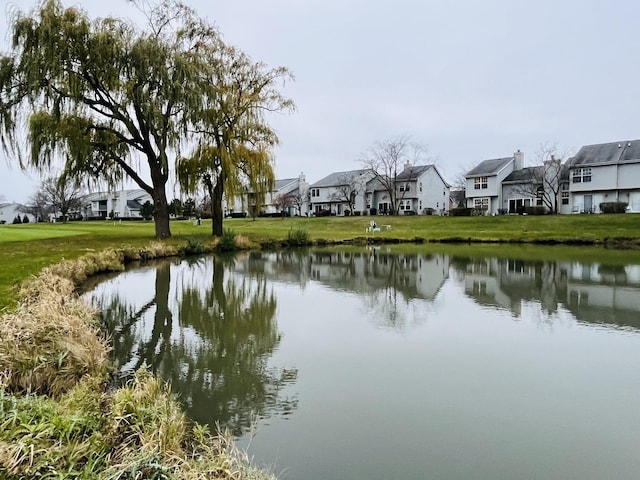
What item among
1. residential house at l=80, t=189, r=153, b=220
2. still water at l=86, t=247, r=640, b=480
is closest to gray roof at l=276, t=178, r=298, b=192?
residential house at l=80, t=189, r=153, b=220

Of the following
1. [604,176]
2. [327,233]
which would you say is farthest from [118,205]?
[604,176]

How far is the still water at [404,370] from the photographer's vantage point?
13.3 feet

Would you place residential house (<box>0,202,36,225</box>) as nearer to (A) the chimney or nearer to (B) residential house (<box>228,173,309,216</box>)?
(B) residential house (<box>228,173,309,216</box>)

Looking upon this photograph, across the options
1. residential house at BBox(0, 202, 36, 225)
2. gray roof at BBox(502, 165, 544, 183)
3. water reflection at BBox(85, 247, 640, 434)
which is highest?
gray roof at BBox(502, 165, 544, 183)

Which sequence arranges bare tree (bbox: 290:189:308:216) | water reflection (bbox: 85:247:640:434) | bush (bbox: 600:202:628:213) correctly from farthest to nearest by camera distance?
bare tree (bbox: 290:189:308:216) < bush (bbox: 600:202:628:213) < water reflection (bbox: 85:247:640:434)

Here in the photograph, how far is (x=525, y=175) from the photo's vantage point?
152ft

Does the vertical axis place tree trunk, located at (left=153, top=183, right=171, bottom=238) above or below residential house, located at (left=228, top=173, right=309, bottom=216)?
below

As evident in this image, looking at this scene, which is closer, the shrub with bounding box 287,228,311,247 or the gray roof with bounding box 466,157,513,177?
the shrub with bounding box 287,228,311,247

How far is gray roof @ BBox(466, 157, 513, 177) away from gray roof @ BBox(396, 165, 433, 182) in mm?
6997

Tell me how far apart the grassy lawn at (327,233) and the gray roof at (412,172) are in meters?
11.5

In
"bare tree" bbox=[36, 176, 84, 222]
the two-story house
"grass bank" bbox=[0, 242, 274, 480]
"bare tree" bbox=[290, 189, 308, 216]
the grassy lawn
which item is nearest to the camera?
"grass bank" bbox=[0, 242, 274, 480]

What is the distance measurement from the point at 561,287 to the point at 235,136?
681 inches

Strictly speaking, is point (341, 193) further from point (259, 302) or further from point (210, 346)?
point (210, 346)

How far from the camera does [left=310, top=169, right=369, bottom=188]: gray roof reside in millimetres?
59534
